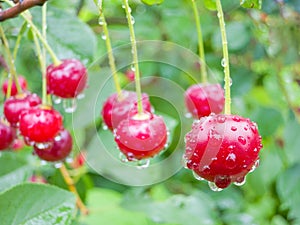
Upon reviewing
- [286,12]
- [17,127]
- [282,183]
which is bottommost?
[282,183]

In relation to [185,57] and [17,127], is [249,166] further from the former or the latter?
[185,57]

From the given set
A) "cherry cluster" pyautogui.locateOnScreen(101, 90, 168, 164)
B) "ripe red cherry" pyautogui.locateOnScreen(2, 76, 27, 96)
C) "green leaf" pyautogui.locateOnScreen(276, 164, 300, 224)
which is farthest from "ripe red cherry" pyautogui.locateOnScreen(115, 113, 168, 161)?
"green leaf" pyautogui.locateOnScreen(276, 164, 300, 224)

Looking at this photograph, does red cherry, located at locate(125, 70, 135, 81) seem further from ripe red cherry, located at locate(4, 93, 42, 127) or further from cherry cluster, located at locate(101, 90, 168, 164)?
cherry cluster, located at locate(101, 90, 168, 164)

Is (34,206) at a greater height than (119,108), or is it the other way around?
(119,108)

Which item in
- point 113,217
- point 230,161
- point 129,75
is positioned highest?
point 230,161

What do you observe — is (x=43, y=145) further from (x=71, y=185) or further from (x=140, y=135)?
(x=71, y=185)

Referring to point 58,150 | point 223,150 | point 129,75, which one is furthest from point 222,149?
point 129,75

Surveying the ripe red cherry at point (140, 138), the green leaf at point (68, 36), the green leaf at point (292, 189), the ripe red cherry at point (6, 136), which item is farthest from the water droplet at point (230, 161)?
the green leaf at point (292, 189)

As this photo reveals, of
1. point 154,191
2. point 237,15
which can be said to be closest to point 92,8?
point 237,15
